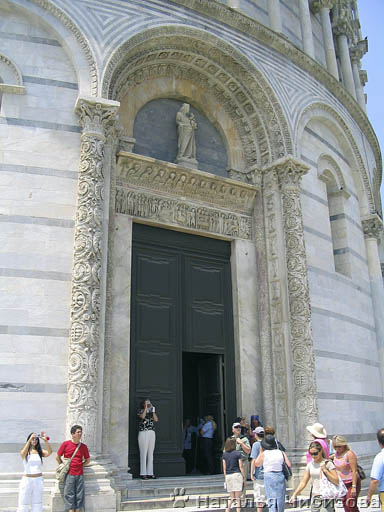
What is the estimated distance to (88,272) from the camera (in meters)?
9.59

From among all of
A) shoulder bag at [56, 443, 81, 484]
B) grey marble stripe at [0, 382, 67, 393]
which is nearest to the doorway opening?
grey marble stripe at [0, 382, 67, 393]

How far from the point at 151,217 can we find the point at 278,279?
323cm

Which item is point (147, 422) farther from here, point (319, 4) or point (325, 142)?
point (319, 4)

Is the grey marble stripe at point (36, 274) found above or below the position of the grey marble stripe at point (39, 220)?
below

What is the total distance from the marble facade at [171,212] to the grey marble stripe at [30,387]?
2 cm

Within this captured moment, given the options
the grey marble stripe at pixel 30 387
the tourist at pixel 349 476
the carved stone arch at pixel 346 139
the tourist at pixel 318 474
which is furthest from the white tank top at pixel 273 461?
the carved stone arch at pixel 346 139

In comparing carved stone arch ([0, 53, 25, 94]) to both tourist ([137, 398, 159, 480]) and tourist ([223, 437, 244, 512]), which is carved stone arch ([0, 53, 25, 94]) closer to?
tourist ([137, 398, 159, 480])

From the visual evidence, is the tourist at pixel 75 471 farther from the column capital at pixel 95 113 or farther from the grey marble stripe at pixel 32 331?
the column capital at pixel 95 113

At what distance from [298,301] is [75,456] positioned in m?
6.14

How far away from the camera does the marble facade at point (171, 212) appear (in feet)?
30.4

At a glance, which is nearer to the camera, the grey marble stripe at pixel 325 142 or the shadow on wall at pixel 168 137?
the shadow on wall at pixel 168 137

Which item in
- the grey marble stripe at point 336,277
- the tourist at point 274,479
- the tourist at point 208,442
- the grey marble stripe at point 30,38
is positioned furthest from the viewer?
the grey marble stripe at point 336,277

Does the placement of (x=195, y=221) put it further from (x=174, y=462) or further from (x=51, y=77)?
(x=174, y=462)

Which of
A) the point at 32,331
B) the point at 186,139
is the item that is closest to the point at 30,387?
the point at 32,331
